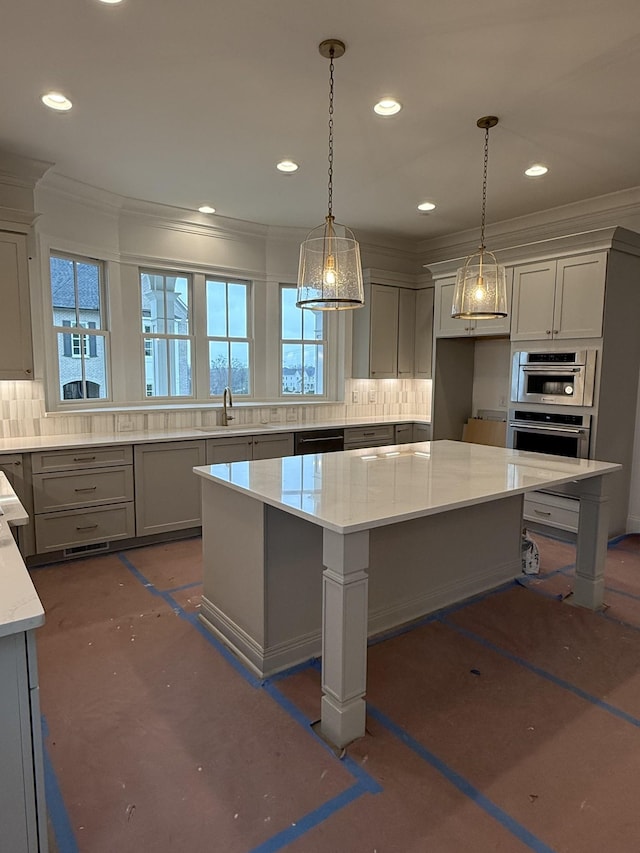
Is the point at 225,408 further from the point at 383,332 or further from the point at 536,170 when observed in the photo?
the point at 536,170

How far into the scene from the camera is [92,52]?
2.41 metres

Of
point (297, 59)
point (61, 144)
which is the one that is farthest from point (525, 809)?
point (61, 144)

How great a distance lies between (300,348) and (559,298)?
2718 millimetres

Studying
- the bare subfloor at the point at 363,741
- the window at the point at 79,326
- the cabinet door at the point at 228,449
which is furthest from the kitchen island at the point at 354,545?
the window at the point at 79,326

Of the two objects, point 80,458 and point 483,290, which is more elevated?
point 483,290

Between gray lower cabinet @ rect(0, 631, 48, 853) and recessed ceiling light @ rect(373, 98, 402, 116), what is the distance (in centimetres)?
297

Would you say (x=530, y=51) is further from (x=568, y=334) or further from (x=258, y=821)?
(x=258, y=821)

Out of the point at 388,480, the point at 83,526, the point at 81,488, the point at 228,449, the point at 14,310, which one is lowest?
the point at 83,526

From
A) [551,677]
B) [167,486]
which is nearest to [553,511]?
[551,677]

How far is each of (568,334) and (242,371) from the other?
3.13 metres

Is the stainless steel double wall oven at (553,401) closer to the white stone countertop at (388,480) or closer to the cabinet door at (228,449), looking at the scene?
the white stone countertop at (388,480)

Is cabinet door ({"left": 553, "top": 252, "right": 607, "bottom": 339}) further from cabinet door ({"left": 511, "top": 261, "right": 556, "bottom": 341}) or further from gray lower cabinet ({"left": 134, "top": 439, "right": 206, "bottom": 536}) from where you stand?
gray lower cabinet ({"left": 134, "top": 439, "right": 206, "bottom": 536})

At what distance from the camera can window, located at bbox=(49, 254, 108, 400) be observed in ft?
14.0

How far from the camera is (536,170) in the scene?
3818 mm
